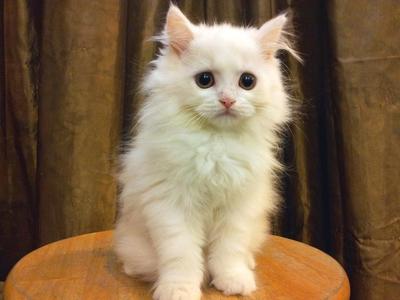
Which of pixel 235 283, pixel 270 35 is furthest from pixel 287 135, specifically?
pixel 235 283

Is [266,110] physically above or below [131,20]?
below

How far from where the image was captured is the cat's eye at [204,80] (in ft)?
2.61

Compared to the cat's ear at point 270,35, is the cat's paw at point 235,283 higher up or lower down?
lower down

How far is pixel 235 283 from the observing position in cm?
79

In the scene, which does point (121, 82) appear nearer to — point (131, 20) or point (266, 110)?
point (131, 20)

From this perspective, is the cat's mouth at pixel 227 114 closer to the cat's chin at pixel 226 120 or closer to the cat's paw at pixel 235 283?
the cat's chin at pixel 226 120

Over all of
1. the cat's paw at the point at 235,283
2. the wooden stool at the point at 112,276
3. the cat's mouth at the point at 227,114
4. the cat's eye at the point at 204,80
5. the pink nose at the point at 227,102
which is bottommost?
the wooden stool at the point at 112,276

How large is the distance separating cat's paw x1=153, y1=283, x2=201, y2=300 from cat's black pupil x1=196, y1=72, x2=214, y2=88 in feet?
1.14

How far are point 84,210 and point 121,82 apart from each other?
38cm

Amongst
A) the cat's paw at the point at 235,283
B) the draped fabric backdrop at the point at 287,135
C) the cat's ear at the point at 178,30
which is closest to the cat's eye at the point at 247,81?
the cat's ear at the point at 178,30

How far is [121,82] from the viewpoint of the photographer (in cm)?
129

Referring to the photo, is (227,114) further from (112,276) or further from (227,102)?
(112,276)

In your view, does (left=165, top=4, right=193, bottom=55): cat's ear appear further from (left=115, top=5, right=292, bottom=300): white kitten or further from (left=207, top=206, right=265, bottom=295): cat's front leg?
(left=207, top=206, right=265, bottom=295): cat's front leg

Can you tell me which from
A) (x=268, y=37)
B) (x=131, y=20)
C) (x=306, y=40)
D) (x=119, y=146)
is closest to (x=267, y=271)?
(x=268, y=37)
